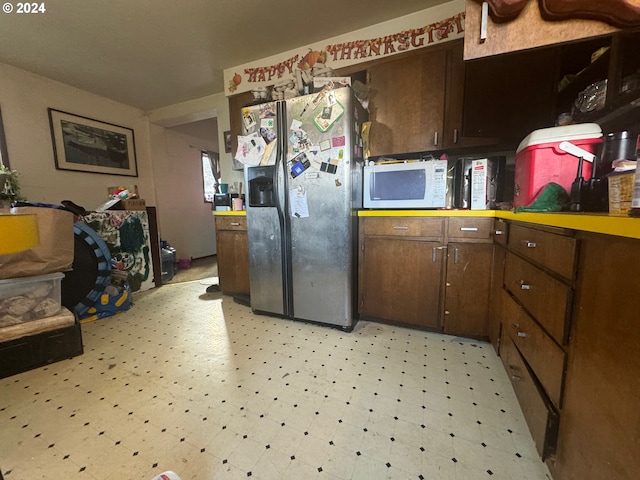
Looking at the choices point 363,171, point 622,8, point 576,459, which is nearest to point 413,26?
point 363,171

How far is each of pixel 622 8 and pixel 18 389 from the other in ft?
9.51

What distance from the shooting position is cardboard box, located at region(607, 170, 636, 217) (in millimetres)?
652

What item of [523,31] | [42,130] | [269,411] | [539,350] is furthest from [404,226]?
[42,130]

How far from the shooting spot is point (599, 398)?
2.02 feet

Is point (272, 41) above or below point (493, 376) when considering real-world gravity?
above

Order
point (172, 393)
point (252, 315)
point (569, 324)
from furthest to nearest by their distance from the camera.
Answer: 1. point (252, 315)
2. point (172, 393)
3. point (569, 324)

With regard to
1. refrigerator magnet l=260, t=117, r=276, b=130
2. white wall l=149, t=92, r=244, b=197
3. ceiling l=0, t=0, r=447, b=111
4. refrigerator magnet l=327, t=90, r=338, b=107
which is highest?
ceiling l=0, t=0, r=447, b=111

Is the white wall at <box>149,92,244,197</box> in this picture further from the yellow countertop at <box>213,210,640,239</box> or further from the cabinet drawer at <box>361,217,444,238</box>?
the yellow countertop at <box>213,210,640,239</box>

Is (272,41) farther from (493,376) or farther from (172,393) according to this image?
(493,376)

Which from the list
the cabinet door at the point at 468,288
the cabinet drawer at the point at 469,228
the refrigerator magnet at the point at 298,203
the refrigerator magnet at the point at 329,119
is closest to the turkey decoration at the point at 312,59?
the refrigerator magnet at the point at 329,119

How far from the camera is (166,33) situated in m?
2.08

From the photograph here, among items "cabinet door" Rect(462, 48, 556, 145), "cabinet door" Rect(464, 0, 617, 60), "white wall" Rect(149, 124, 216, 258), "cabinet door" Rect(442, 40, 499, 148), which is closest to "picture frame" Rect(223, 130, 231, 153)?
"white wall" Rect(149, 124, 216, 258)

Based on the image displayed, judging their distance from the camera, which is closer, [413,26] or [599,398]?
[599,398]

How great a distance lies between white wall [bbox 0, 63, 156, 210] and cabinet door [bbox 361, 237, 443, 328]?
11.6ft
